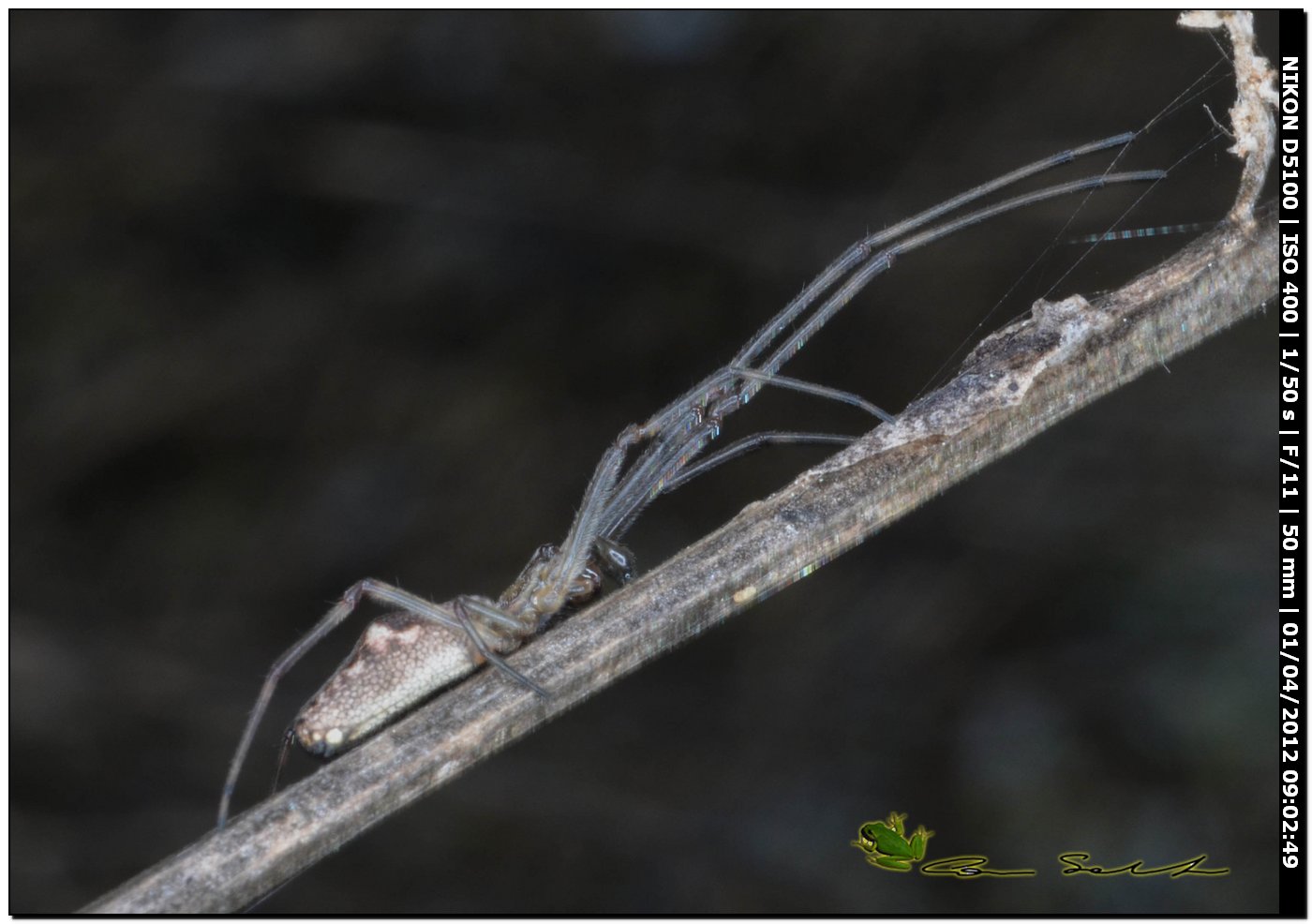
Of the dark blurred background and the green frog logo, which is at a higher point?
the dark blurred background

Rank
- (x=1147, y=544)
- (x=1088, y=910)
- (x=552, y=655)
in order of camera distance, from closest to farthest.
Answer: (x=552, y=655), (x=1088, y=910), (x=1147, y=544)

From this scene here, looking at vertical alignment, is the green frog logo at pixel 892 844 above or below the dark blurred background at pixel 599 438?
below

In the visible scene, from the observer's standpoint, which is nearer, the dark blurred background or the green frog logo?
the green frog logo

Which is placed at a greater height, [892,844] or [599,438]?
[599,438]

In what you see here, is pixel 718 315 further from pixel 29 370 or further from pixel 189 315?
pixel 29 370

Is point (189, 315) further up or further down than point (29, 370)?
further up

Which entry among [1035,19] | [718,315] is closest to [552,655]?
[718,315]

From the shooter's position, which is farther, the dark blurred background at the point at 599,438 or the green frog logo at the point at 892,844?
the dark blurred background at the point at 599,438

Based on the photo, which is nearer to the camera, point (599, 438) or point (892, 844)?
point (892, 844)
